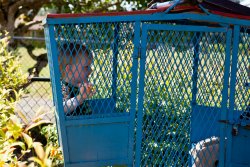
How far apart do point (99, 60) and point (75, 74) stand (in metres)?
0.18

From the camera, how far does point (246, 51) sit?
9.47ft

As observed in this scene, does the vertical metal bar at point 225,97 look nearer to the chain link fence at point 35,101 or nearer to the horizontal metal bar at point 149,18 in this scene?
the horizontal metal bar at point 149,18

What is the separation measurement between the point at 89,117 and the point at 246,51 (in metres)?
1.26

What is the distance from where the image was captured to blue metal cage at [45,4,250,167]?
2502mm

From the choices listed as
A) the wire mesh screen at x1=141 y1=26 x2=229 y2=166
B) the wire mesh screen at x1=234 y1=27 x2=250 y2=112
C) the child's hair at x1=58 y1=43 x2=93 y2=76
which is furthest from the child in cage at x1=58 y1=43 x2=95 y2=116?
the wire mesh screen at x1=234 y1=27 x2=250 y2=112

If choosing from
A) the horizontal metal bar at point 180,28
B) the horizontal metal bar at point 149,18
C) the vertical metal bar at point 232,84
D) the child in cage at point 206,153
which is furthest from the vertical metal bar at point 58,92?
the vertical metal bar at point 232,84

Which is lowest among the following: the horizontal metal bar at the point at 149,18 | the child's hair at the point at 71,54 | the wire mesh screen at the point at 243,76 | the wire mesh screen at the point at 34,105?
the wire mesh screen at the point at 34,105

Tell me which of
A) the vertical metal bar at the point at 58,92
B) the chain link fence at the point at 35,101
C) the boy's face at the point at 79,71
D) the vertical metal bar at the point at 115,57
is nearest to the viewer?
the vertical metal bar at the point at 58,92

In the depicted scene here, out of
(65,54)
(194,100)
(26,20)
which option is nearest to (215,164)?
(194,100)

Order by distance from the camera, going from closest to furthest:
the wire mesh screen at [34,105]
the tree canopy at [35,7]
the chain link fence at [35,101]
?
1. the chain link fence at [35,101]
2. the wire mesh screen at [34,105]
3. the tree canopy at [35,7]

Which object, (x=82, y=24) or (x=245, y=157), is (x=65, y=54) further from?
(x=245, y=157)

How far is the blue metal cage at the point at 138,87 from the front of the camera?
2.50 metres

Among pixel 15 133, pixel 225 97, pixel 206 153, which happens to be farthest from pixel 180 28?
pixel 15 133

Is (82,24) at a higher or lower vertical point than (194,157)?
higher
